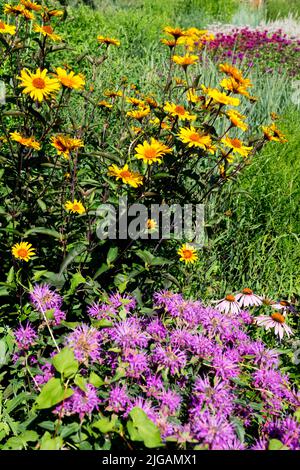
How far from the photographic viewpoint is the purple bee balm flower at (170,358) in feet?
4.64

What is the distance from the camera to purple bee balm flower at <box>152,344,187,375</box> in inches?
55.7

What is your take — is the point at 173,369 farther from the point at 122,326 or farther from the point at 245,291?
the point at 245,291

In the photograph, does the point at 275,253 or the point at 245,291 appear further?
the point at 275,253

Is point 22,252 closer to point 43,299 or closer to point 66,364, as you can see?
point 43,299

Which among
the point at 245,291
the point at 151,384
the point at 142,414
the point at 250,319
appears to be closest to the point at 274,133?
the point at 245,291

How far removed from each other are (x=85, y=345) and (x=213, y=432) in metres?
0.42

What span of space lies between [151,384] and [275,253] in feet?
5.72

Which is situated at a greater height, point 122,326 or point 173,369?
point 122,326

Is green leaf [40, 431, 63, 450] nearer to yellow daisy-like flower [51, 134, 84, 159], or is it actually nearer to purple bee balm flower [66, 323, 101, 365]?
purple bee balm flower [66, 323, 101, 365]

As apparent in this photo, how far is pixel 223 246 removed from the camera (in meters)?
2.91

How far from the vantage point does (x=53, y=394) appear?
127 cm

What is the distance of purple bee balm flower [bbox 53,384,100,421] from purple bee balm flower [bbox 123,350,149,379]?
126 mm

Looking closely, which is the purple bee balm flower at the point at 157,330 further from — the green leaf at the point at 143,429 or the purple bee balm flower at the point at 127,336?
the green leaf at the point at 143,429

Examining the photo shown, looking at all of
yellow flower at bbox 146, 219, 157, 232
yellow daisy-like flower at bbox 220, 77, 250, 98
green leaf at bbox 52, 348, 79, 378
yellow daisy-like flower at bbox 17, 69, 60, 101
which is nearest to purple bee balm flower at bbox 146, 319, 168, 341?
green leaf at bbox 52, 348, 79, 378
